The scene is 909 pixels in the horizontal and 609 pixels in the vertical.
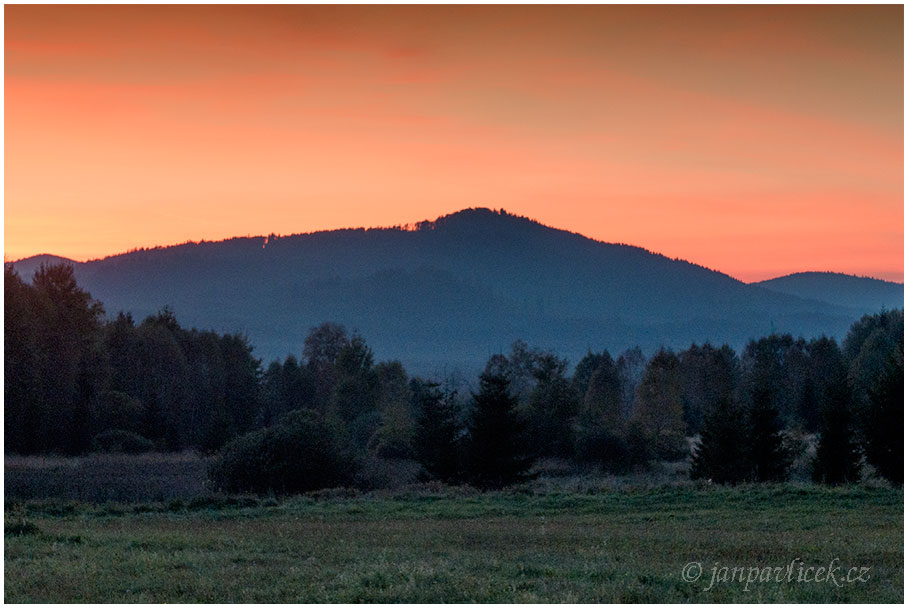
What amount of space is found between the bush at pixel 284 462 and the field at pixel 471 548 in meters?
10.3

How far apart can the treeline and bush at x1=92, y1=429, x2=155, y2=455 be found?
140 mm

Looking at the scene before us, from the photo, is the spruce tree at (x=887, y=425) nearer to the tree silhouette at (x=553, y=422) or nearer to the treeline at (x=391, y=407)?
the treeline at (x=391, y=407)

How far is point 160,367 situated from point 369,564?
7065 centimetres

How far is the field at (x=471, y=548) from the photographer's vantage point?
1152cm

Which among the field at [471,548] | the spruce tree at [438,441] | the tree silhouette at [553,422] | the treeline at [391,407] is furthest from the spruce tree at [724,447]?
the tree silhouette at [553,422]

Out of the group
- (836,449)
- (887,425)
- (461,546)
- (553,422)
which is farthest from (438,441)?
(461,546)

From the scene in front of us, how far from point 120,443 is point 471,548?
49.6m

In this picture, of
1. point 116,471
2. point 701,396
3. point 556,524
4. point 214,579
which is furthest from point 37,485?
point 701,396

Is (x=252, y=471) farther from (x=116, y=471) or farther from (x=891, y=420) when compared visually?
(x=891, y=420)

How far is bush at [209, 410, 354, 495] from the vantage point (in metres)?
37.4

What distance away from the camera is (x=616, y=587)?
11531 mm

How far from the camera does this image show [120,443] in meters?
59.9

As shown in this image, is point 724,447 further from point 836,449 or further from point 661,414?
point 661,414

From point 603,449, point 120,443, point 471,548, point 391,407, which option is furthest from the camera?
point 391,407
